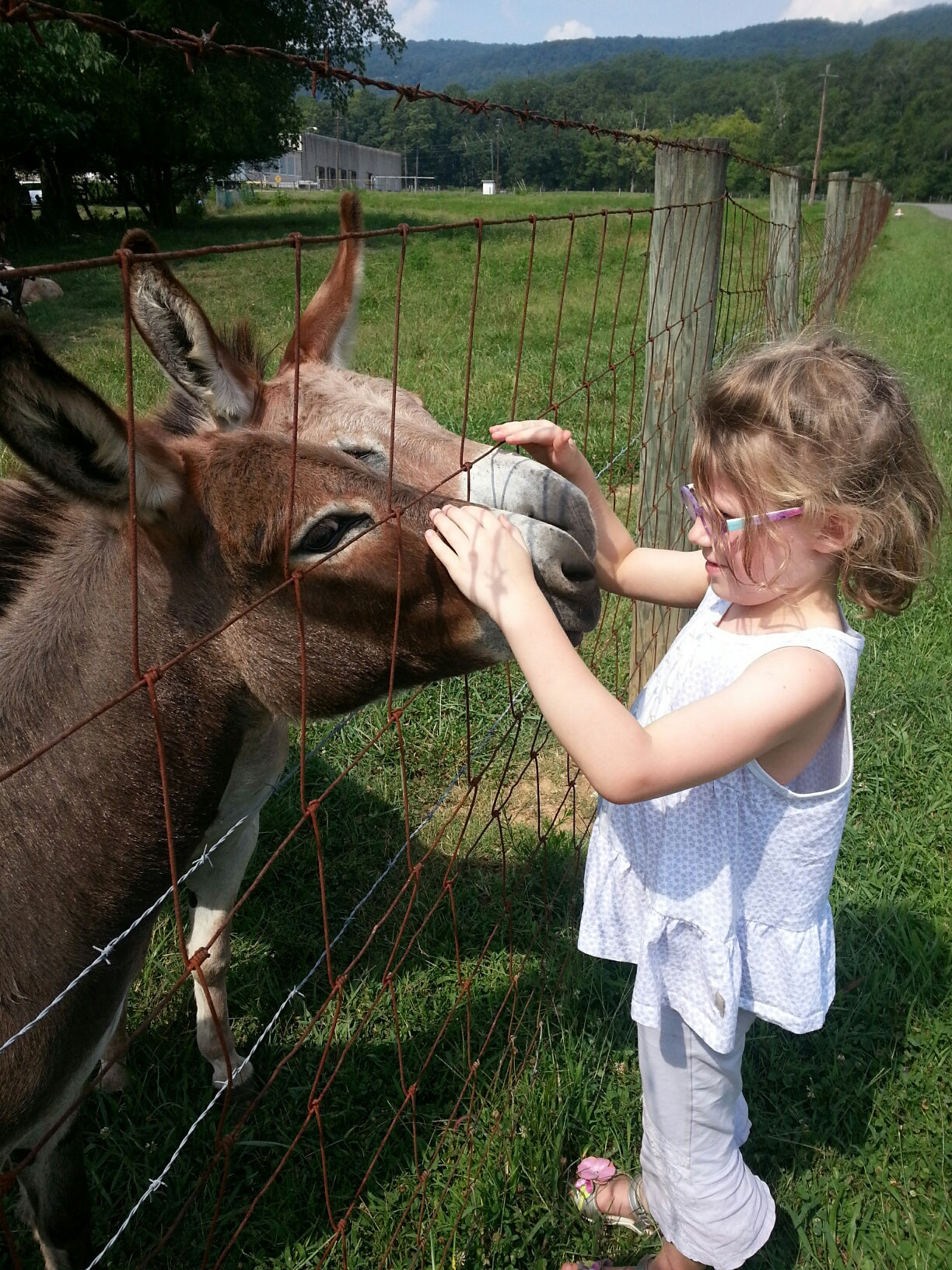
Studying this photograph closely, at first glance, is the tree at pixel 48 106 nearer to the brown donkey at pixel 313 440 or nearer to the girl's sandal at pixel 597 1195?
the brown donkey at pixel 313 440

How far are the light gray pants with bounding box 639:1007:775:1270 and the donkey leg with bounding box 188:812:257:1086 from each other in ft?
4.58

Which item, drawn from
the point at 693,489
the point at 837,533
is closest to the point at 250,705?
the point at 693,489

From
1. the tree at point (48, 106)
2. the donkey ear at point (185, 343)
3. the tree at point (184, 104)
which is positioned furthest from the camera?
the tree at point (184, 104)

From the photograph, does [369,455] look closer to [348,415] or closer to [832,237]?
[348,415]

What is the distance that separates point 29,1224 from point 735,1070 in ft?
6.23

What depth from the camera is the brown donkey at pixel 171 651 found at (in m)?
1.85

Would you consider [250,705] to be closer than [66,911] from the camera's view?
No

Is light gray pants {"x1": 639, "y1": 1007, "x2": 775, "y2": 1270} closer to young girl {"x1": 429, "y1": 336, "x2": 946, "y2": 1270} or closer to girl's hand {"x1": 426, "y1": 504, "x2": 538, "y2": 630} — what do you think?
young girl {"x1": 429, "y1": 336, "x2": 946, "y2": 1270}

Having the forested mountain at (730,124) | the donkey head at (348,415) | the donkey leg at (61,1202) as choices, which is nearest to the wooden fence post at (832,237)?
the donkey head at (348,415)

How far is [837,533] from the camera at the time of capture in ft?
5.70

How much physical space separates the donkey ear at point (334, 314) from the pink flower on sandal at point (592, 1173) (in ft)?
7.77

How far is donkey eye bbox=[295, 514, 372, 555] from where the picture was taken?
1890 mm

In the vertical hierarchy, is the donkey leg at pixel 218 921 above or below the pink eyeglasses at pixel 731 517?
below

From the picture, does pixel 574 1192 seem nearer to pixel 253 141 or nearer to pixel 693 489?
pixel 693 489
